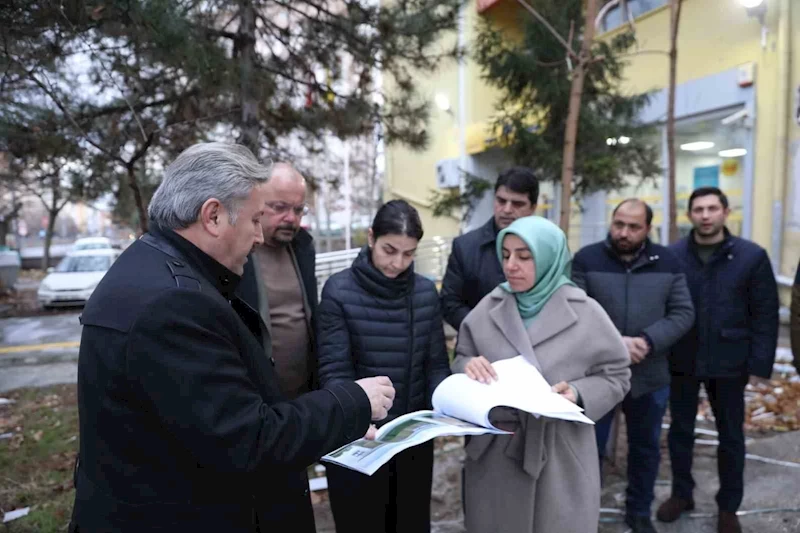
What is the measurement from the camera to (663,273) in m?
2.91

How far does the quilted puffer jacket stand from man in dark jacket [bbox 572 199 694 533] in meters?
1.18

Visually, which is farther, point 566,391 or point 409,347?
point 409,347

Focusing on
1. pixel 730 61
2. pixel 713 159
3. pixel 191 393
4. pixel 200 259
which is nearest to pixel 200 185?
pixel 200 259

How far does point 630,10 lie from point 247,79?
8440 millimetres

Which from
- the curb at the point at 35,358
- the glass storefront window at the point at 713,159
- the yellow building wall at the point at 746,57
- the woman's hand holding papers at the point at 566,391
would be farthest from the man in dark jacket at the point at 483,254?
the curb at the point at 35,358

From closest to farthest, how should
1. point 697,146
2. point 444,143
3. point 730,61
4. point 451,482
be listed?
point 451,482 → point 730,61 → point 697,146 → point 444,143

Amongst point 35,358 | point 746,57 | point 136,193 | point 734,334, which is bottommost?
point 35,358

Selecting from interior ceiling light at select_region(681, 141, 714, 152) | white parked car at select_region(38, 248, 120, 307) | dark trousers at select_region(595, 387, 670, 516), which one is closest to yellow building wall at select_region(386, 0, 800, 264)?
interior ceiling light at select_region(681, 141, 714, 152)

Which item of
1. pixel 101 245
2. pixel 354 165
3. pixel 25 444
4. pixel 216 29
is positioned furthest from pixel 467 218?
pixel 101 245

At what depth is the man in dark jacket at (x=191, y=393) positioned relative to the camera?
114 cm

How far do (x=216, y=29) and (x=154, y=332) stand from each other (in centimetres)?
381

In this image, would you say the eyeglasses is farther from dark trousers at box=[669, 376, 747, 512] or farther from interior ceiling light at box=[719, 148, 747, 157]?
interior ceiling light at box=[719, 148, 747, 157]

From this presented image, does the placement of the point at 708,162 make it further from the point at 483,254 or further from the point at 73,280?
the point at 73,280

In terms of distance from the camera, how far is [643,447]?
298 cm
